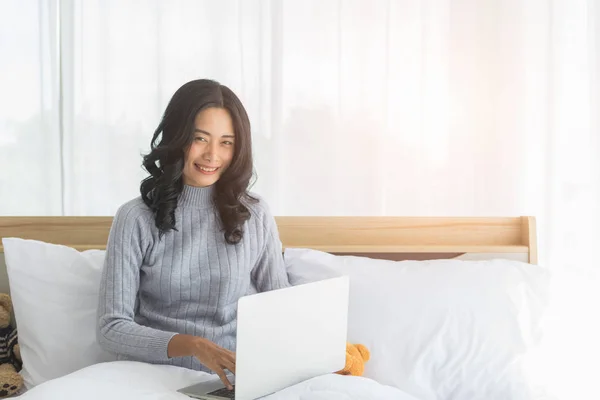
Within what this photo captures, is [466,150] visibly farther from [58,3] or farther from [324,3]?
[58,3]

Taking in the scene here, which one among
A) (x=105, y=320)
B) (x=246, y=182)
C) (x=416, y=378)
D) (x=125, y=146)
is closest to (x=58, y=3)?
(x=125, y=146)

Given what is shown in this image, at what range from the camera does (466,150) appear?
8.29 feet

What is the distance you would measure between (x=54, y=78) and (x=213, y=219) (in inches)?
38.5

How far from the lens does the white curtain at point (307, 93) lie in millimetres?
2512

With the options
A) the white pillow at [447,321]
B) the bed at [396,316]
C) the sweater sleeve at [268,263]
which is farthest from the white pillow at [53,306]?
the white pillow at [447,321]

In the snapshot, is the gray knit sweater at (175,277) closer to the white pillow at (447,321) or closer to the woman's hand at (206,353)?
the woman's hand at (206,353)

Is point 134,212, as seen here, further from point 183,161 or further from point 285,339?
point 285,339

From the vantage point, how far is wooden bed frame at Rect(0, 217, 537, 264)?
2.41m

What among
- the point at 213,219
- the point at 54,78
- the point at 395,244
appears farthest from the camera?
the point at 54,78

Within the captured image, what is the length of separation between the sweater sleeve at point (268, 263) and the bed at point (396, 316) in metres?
0.13

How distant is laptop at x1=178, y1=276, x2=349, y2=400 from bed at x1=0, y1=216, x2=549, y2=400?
208 millimetres

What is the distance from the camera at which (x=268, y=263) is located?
205cm

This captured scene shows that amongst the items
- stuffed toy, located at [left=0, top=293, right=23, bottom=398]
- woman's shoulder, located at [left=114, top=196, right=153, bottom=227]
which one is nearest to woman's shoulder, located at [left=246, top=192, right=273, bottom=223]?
woman's shoulder, located at [left=114, top=196, right=153, bottom=227]

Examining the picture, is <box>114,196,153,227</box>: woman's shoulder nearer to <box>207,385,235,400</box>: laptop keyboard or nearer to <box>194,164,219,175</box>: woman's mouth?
<box>194,164,219,175</box>: woman's mouth
